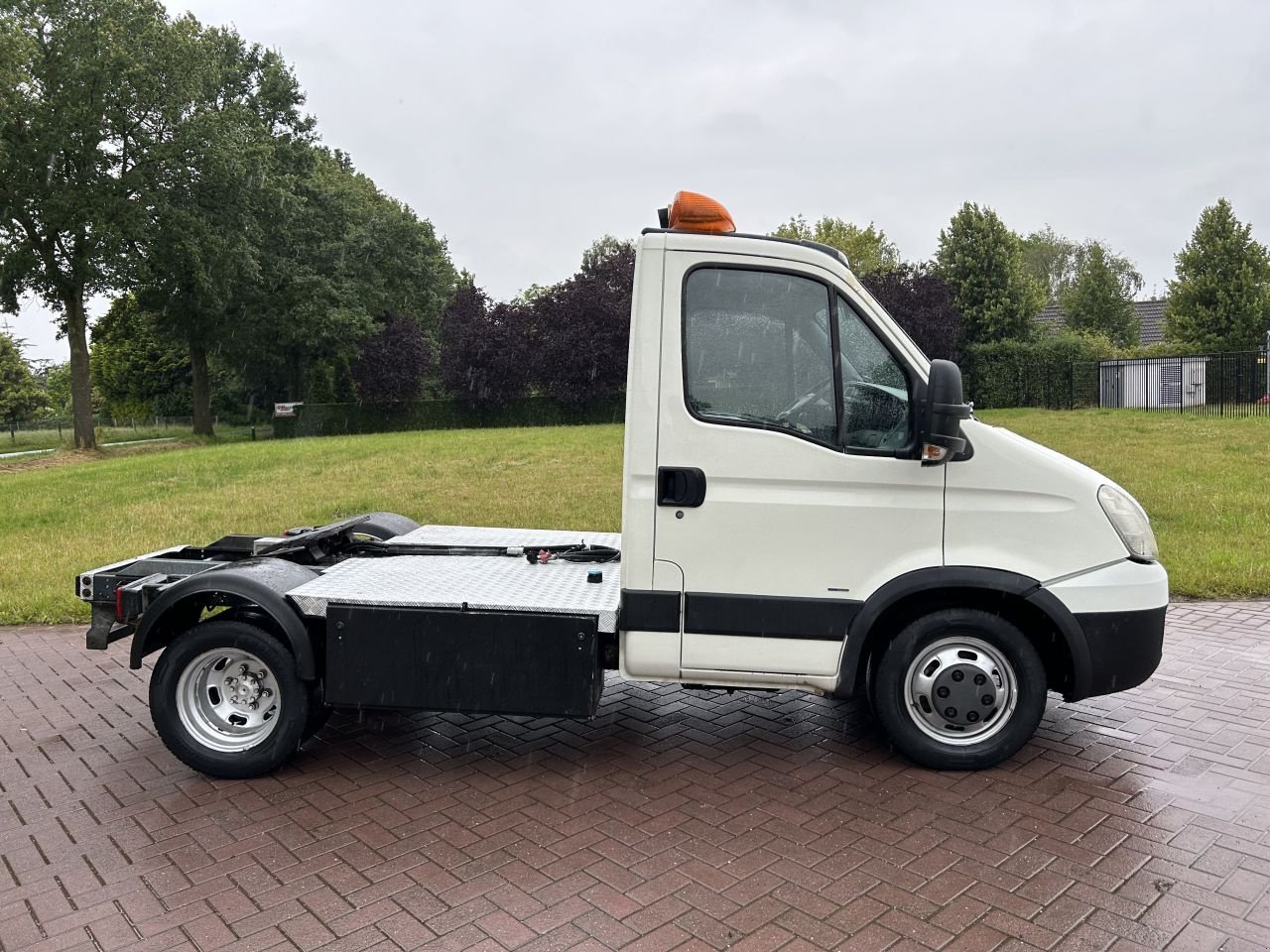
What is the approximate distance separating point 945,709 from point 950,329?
33.8 meters

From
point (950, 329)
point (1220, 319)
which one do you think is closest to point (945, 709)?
point (950, 329)

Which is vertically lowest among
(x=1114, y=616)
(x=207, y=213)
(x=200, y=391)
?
(x=1114, y=616)

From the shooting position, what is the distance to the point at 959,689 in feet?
15.4

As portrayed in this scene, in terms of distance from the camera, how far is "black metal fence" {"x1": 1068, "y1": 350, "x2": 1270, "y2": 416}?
26453 millimetres

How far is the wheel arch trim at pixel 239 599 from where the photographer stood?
4688 mm

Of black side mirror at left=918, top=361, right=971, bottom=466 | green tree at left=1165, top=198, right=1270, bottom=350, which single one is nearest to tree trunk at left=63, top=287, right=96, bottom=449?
black side mirror at left=918, top=361, right=971, bottom=466

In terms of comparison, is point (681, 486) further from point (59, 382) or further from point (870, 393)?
point (59, 382)

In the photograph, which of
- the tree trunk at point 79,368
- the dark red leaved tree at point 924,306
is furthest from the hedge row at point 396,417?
the dark red leaved tree at point 924,306

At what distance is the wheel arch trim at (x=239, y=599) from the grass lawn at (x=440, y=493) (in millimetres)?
4225

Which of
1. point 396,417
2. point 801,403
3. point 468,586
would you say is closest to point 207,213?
point 396,417

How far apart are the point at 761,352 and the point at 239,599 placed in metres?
2.75

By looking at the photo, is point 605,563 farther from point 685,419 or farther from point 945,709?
point 945,709

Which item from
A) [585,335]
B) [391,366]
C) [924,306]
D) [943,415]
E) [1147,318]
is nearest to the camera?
[943,415]

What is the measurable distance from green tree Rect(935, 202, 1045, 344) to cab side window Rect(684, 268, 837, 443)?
37.2 m
